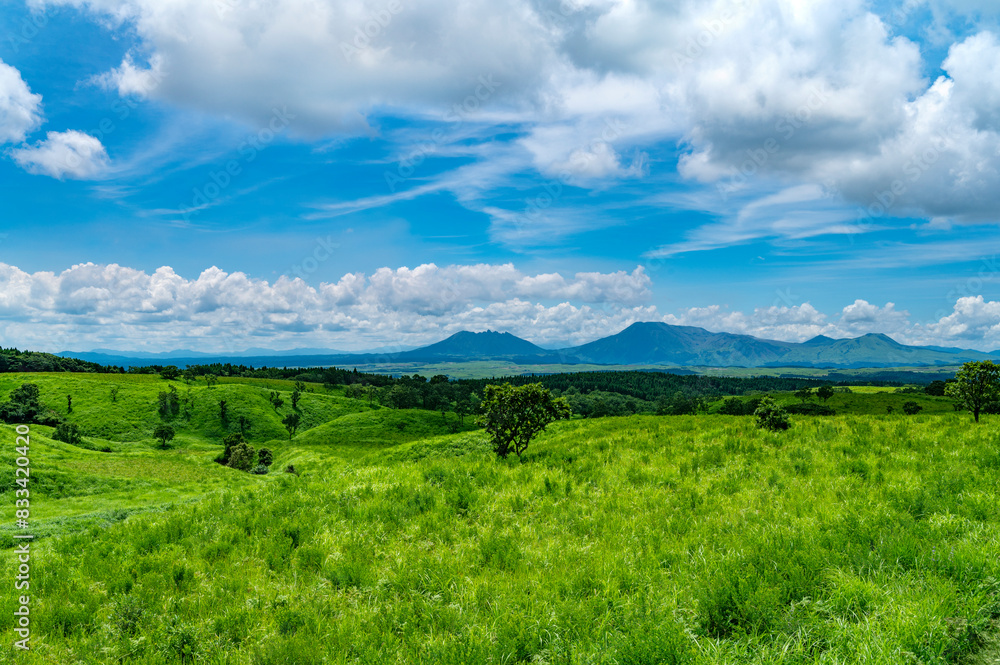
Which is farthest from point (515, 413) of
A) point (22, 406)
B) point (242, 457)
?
point (22, 406)

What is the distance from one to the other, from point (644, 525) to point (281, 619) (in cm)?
721

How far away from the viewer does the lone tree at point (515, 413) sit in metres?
21.4

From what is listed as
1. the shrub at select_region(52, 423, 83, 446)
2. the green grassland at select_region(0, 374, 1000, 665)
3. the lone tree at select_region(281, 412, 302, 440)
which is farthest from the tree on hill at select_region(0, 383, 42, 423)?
the green grassland at select_region(0, 374, 1000, 665)

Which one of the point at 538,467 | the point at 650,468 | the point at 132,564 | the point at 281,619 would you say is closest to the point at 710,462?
the point at 650,468

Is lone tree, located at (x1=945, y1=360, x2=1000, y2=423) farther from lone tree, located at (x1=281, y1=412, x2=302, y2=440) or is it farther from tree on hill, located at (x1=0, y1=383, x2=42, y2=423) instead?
lone tree, located at (x1=281, y1=412, x2=302, y2=440)

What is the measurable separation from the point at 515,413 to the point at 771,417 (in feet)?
37.1

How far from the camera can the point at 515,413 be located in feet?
70.5

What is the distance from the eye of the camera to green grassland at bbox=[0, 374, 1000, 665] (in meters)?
6.11

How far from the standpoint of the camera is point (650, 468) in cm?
1464

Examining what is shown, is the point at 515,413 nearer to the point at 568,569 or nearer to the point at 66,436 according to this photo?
the point at 568,569

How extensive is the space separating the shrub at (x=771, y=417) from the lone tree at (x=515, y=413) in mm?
9072

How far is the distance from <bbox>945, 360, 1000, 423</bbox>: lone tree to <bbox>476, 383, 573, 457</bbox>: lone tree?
1870 centimetres

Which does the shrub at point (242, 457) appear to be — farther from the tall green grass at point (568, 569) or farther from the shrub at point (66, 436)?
the tall green grass at point (568, 569)

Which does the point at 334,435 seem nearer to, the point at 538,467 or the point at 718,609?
the point at 538,467
